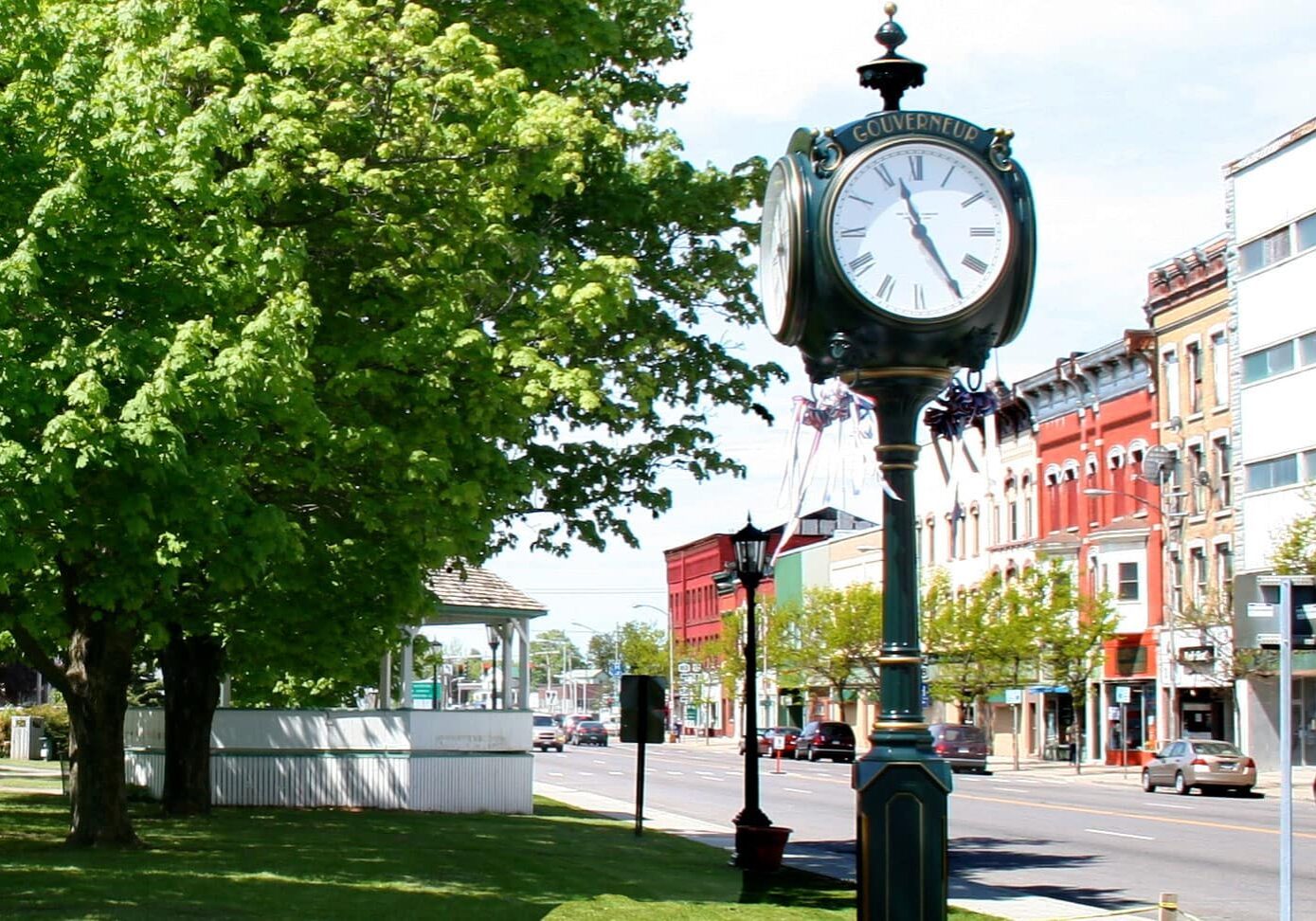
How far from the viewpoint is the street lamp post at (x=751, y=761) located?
64.0ft

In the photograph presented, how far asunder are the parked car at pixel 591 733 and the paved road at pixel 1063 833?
39051 mm

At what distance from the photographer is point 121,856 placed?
1912 cm

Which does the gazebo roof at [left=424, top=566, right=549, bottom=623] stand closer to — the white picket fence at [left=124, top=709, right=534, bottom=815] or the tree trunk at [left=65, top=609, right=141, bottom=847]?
the white picket fence at [left=124, top=709, right=534, bottom=815]

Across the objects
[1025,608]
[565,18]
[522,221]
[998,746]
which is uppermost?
[565,18]

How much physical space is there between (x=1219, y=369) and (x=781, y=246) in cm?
4966

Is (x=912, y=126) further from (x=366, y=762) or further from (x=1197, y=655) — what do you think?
(x=1197, y=655)

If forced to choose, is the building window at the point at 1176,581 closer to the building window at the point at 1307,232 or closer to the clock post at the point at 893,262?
the building window at the point at 1307,232

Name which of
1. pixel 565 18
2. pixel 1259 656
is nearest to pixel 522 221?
pixel 565 18

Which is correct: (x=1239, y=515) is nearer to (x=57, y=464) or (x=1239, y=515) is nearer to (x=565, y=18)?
(x=565, y=18)

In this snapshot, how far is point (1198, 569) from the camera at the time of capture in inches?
2213

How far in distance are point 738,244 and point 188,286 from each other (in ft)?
34.1

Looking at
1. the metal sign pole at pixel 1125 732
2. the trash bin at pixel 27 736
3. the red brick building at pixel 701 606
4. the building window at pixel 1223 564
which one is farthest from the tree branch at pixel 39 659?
the red brick building at pixel 701 606

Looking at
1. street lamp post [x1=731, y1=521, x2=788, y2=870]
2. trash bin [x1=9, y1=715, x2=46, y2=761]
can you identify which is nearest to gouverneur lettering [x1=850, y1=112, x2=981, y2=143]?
street lamp post [x1=731, y1=521, x2=788, y2=870]

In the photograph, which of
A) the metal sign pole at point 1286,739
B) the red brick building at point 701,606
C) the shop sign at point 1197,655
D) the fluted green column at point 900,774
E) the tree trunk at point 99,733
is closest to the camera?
the fluted green column at point 900,774
